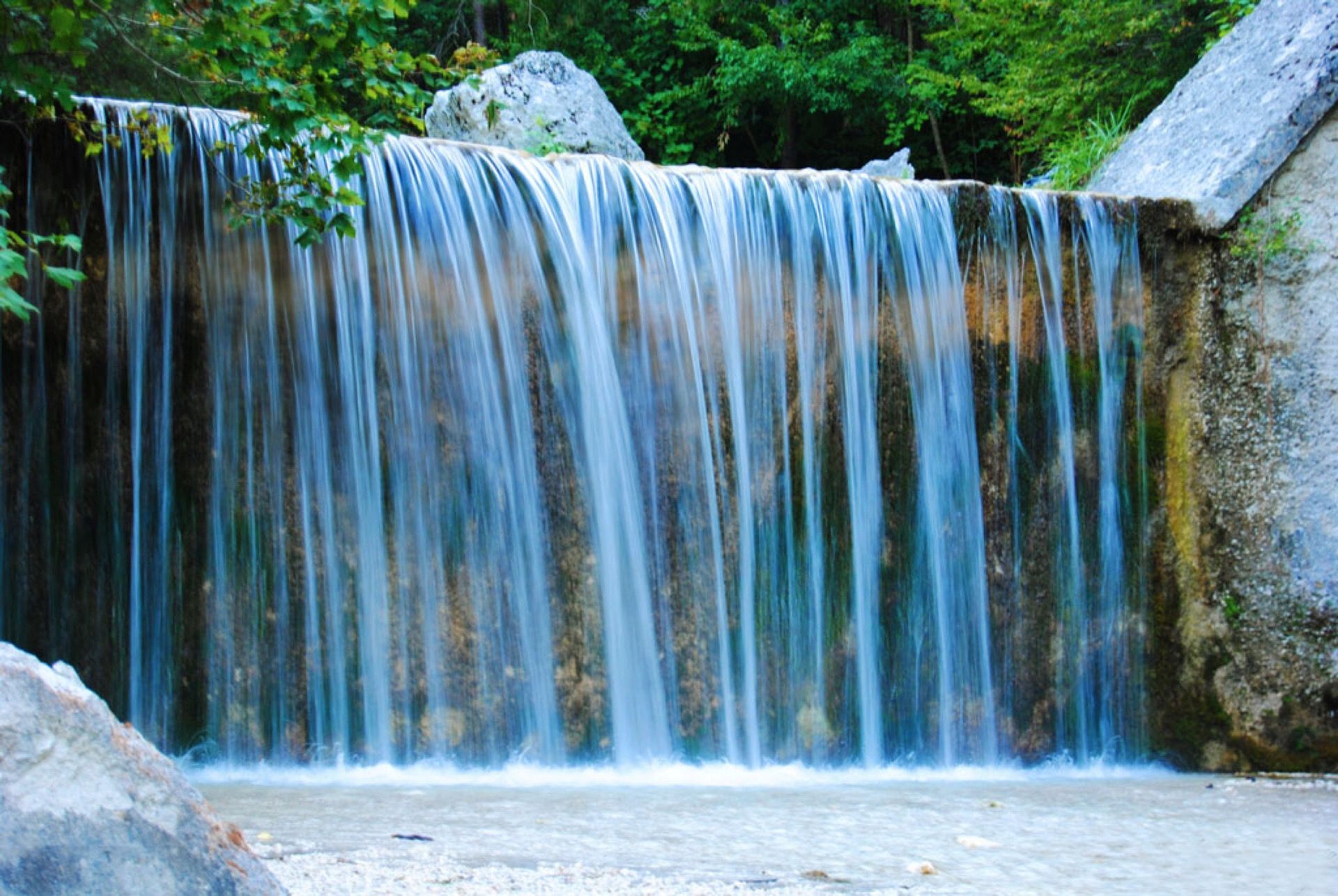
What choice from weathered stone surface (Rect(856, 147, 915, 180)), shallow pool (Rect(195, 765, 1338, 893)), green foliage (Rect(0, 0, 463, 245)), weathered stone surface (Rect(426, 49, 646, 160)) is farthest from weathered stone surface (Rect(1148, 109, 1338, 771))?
weathered stone surface (Rect(426, 49, 646, 160))

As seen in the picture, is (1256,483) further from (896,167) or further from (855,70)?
(855,70)

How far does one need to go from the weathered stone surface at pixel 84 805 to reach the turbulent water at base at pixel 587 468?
3565 millimetres

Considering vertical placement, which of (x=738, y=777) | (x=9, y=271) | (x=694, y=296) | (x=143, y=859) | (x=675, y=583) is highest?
(x=694, y=296)

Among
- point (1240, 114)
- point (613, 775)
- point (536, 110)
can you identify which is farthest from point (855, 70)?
point (613, 775)

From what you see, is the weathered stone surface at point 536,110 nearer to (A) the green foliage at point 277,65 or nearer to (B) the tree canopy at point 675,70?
(B) the tree canopy at point 675,70

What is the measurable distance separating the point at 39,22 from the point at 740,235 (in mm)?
3284

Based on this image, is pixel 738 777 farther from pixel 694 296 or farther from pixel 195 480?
pixel 195 480

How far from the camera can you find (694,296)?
254 inches

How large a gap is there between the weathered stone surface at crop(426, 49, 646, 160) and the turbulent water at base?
150 inches

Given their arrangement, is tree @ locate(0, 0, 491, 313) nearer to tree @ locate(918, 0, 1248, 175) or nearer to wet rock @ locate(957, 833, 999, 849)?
wet rock @ locate(957, 833, 999, 849)

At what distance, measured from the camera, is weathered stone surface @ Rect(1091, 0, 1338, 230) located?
678cm

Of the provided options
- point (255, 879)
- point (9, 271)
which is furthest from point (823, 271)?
point (255, 879)

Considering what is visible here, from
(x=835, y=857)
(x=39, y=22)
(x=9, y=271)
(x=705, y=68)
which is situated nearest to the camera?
(x=9, y=271)

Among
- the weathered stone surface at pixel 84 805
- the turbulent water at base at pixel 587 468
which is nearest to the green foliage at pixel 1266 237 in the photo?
the turbulent water at base at pixel 587 468
